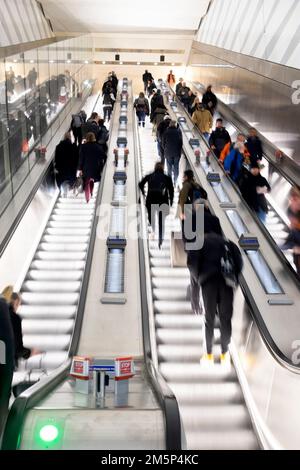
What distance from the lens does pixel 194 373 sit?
21.0 ft

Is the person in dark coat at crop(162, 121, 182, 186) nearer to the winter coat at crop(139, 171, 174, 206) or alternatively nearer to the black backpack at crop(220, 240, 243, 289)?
the winter coat at crop(139, 171, 174, 206)

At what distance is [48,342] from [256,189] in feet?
14.2

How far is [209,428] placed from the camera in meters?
5.67

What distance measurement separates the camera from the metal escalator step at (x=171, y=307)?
7.63 m

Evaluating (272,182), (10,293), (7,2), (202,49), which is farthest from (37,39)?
(10,293)

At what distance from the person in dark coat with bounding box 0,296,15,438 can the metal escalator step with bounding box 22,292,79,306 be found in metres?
4.10

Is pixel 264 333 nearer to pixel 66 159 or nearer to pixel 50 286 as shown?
pixel 50 286

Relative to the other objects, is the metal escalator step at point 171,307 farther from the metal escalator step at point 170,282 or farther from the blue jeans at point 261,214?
the blue jeans at point 261,214

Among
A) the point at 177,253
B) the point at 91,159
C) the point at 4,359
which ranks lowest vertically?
the point at 177,253

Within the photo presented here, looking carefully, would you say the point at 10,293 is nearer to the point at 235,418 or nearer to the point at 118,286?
the point at 118,286

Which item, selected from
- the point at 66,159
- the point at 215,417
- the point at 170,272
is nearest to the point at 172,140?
the point at 66,159

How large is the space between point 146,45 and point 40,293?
32849 millimetres

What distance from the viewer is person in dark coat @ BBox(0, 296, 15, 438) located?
361 centimetres

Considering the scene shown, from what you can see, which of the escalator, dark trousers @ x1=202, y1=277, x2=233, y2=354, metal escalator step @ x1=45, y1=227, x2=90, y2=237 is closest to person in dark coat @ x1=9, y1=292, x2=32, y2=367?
the escalator
